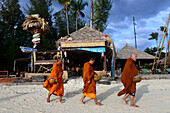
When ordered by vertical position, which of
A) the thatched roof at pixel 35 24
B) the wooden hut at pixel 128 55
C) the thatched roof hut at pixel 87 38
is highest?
the thatched roof at pixel 35 24

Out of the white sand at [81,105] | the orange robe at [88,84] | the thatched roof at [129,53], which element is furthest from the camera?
the thatched roof at [129,53]

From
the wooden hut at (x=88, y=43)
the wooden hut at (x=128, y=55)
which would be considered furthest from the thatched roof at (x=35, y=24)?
the wooden hut at (x=128, y=55)

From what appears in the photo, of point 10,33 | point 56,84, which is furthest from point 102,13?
point 56,84

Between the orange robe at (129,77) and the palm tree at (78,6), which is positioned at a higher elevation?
the palm tree at (78,6)

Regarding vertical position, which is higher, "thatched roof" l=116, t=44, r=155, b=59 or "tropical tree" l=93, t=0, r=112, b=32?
"tropical tree" l=93, t=0, r=112, b=32

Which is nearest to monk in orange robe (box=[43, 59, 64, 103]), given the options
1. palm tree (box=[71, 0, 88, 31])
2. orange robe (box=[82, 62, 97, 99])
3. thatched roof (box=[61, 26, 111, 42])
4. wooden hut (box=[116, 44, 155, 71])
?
orange robe (box=[82, 62, 97, 99])

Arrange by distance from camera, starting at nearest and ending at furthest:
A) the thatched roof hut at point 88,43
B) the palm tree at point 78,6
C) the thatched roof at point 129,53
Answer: the thatched roof hut at point 88,43, the thatched roof at point 129,53, the palm tree at point 78,6

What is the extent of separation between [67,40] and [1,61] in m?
12.0

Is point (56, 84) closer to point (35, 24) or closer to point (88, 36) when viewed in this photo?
point (88, 36)

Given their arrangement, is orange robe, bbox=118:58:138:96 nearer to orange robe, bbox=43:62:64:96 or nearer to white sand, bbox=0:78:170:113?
white sand, bbox=0:78:170:113

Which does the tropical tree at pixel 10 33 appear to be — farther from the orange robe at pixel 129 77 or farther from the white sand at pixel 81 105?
the orange robe at pixel 129 77

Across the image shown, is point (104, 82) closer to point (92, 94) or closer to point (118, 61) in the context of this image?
point (92, 94)

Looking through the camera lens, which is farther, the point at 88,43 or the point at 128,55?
the point at 128,55

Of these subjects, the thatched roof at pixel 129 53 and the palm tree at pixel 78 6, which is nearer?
the thatched roof at pixel 129 53
